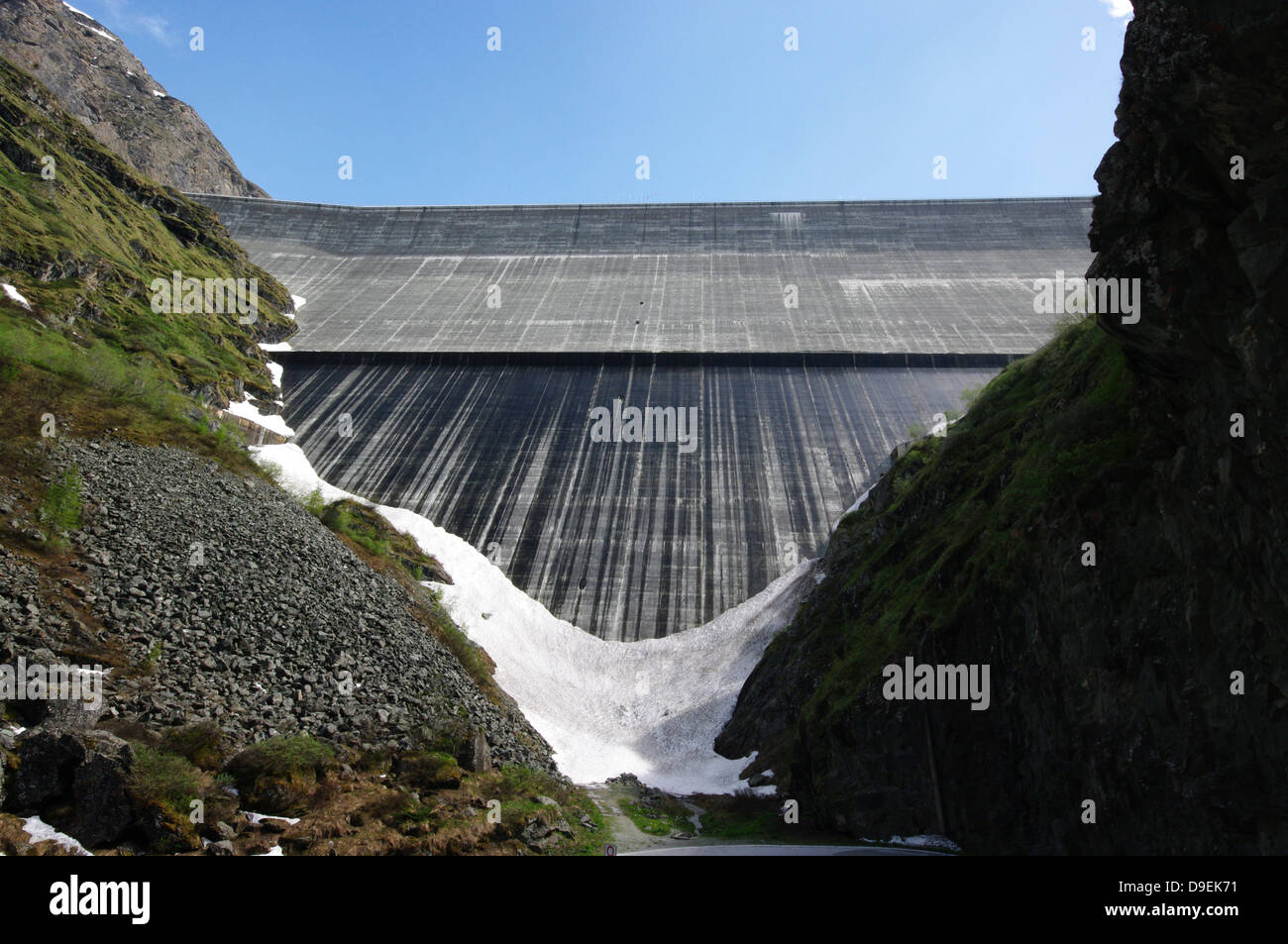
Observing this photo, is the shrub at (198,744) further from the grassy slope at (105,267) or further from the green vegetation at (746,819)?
the grassy slope at (105,267)

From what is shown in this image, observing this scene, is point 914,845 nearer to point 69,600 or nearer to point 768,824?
point 768,824

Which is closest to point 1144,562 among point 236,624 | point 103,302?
point 236,624

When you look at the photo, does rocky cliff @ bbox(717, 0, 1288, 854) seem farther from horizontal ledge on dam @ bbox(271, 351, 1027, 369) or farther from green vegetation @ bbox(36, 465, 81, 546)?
horizontal ledge on dam @ bbox(271, 351, 1027, 369)

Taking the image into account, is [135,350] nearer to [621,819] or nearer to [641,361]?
[641,361]

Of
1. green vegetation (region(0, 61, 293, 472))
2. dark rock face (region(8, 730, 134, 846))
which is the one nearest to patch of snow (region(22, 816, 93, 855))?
dark rock face (region(8, 730, 134, 846))

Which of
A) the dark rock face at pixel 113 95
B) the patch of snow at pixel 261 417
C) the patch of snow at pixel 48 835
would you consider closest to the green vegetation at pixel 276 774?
the patch of snow at pixel 48 835
